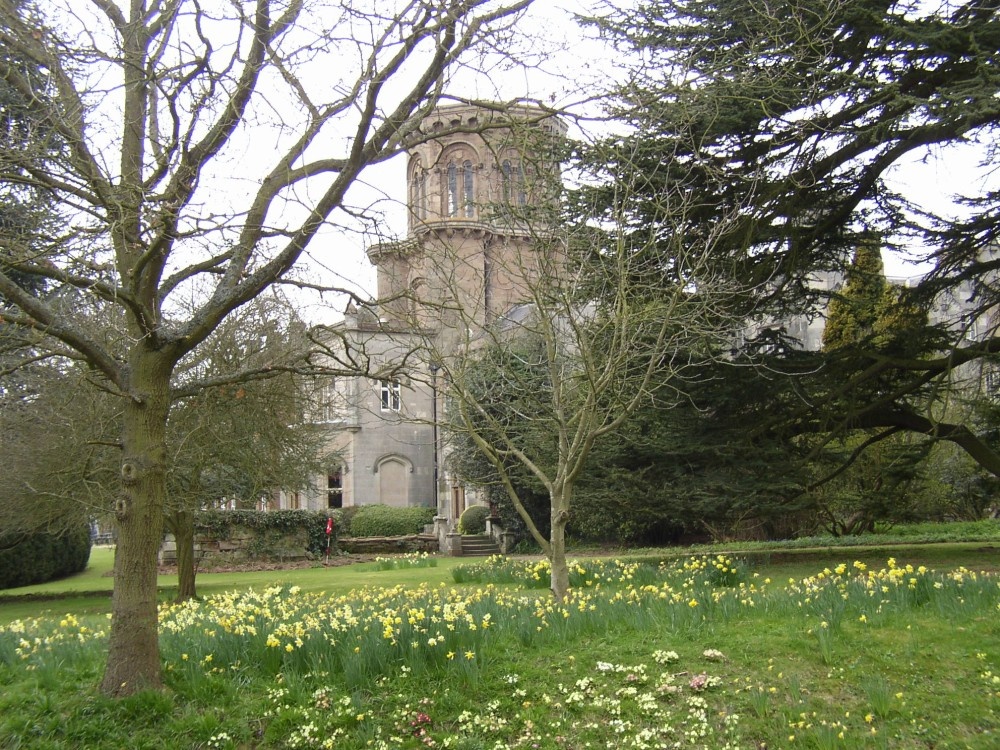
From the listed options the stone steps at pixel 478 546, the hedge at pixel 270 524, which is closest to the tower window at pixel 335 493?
the hedge at pixel 270 524

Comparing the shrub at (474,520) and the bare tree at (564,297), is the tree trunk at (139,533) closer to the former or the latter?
the bare tree at (564,297)

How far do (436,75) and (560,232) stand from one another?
3.31 metres

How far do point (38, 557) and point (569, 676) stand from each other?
2418cm

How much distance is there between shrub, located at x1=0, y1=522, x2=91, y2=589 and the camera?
2399 cm

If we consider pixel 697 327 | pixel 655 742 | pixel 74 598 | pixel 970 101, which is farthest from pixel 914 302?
pixel 74 598

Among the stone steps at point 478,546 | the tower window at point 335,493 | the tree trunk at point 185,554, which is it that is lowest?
the stone steps at point 478,546

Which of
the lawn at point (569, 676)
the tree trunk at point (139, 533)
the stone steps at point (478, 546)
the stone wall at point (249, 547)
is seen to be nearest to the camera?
the lawn at point (569, 676)

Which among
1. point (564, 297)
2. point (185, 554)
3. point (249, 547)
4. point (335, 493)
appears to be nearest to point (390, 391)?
point (564, 297)

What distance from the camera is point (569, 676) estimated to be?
6.58 meters

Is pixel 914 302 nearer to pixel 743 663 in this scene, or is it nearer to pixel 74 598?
pixel 743 663

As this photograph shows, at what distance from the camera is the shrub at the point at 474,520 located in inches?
1313

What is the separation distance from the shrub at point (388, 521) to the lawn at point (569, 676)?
2731 centimetres

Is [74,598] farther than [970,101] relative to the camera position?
Yes

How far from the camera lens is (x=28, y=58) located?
7.18m
